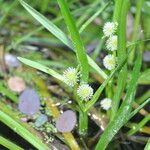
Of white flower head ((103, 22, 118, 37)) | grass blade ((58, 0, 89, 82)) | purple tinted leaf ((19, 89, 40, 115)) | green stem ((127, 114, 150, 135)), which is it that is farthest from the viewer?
purple tinted leaf ((19, 89, 40, 115))

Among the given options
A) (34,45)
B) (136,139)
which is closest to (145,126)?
(136,139)

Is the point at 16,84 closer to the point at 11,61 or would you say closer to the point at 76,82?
the point at 11,61

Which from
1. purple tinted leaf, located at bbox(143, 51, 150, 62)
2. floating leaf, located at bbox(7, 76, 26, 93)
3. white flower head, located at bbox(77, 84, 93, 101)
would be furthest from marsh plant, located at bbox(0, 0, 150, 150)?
purple tinted leaf, located at bbox(143, 51, 150, 62)

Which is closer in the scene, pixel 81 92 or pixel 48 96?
pixel 81 92

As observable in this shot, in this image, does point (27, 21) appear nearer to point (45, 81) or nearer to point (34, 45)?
point (34, 45)

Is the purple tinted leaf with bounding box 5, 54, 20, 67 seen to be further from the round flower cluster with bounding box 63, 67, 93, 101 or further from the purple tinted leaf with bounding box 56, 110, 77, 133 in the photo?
the round flower cluster with bounding box 63, 67, 93, 101

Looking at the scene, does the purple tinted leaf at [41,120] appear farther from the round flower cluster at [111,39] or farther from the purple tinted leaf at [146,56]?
the purple tinted leaf at [146,56]
